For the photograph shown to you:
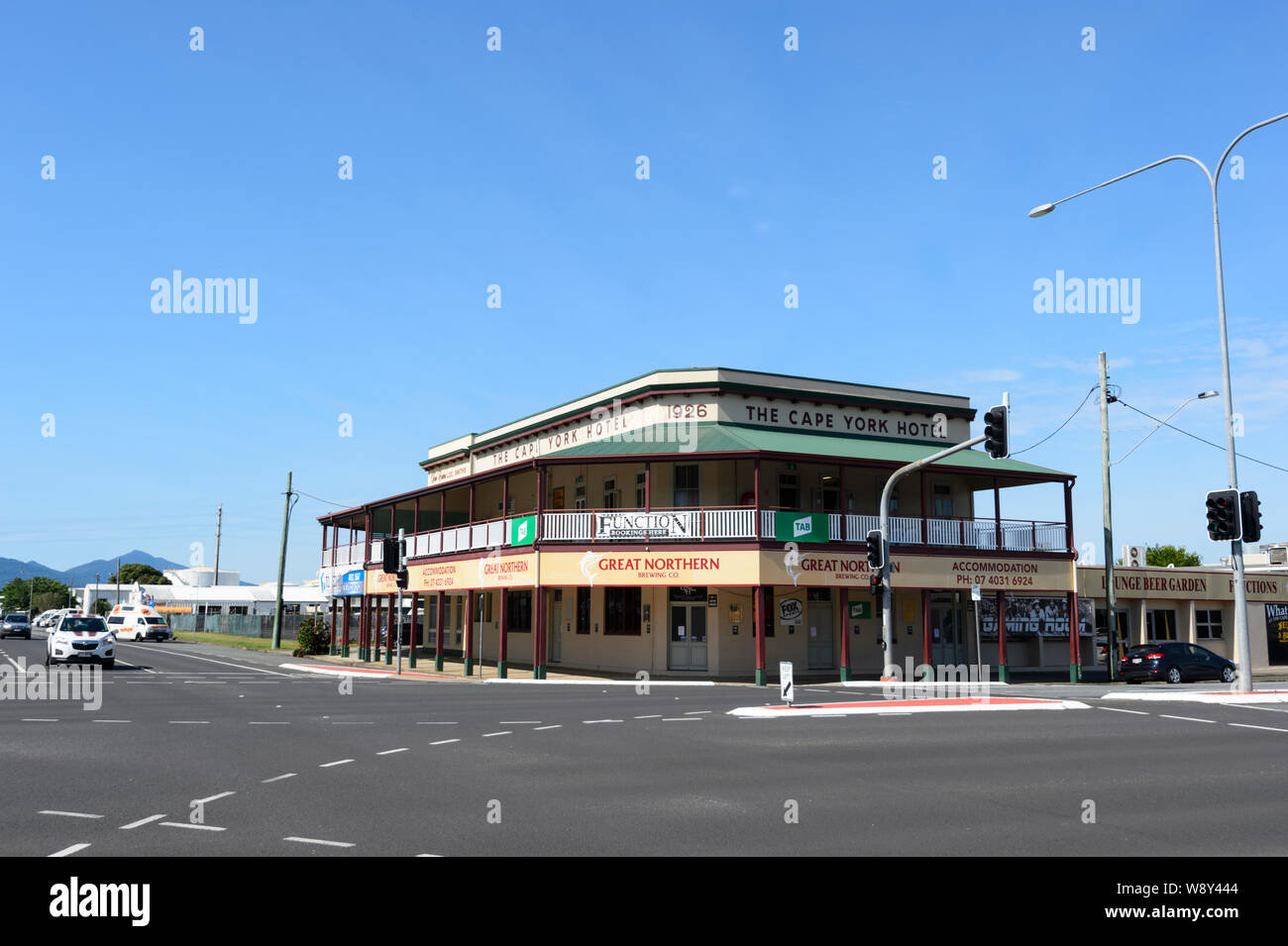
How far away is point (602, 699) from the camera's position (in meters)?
24.9

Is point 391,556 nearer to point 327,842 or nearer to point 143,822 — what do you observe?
point 143,822

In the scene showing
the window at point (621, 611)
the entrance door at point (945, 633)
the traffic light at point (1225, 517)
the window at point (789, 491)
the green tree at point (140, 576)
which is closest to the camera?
the traffic light at point (1225, 517)

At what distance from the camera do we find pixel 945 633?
38625mm

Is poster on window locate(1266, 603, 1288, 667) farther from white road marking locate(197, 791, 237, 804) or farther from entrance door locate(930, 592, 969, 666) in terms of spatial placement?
white road marking locate(197, 791, 237, 804)

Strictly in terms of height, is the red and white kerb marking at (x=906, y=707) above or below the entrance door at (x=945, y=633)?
below

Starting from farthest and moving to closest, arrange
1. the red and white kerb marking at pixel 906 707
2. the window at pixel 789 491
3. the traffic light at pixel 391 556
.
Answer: the window at pixel 789 491, the traffic light at pixel 391 556, the red and white kerb marking at pixel 906 707

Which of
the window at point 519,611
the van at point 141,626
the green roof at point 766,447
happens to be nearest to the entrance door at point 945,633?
the green roof at point 766,447

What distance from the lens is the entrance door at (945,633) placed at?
1511 inches

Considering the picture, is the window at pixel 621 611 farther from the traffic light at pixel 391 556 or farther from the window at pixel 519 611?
the traffic light at pixel 391 556

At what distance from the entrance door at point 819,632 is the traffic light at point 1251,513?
13.9m

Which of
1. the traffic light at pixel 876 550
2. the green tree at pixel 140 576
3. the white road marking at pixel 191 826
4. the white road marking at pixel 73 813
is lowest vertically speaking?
the white road marking at pixel 73 813

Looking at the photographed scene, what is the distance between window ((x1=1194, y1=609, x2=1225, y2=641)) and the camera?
46.2 metres
